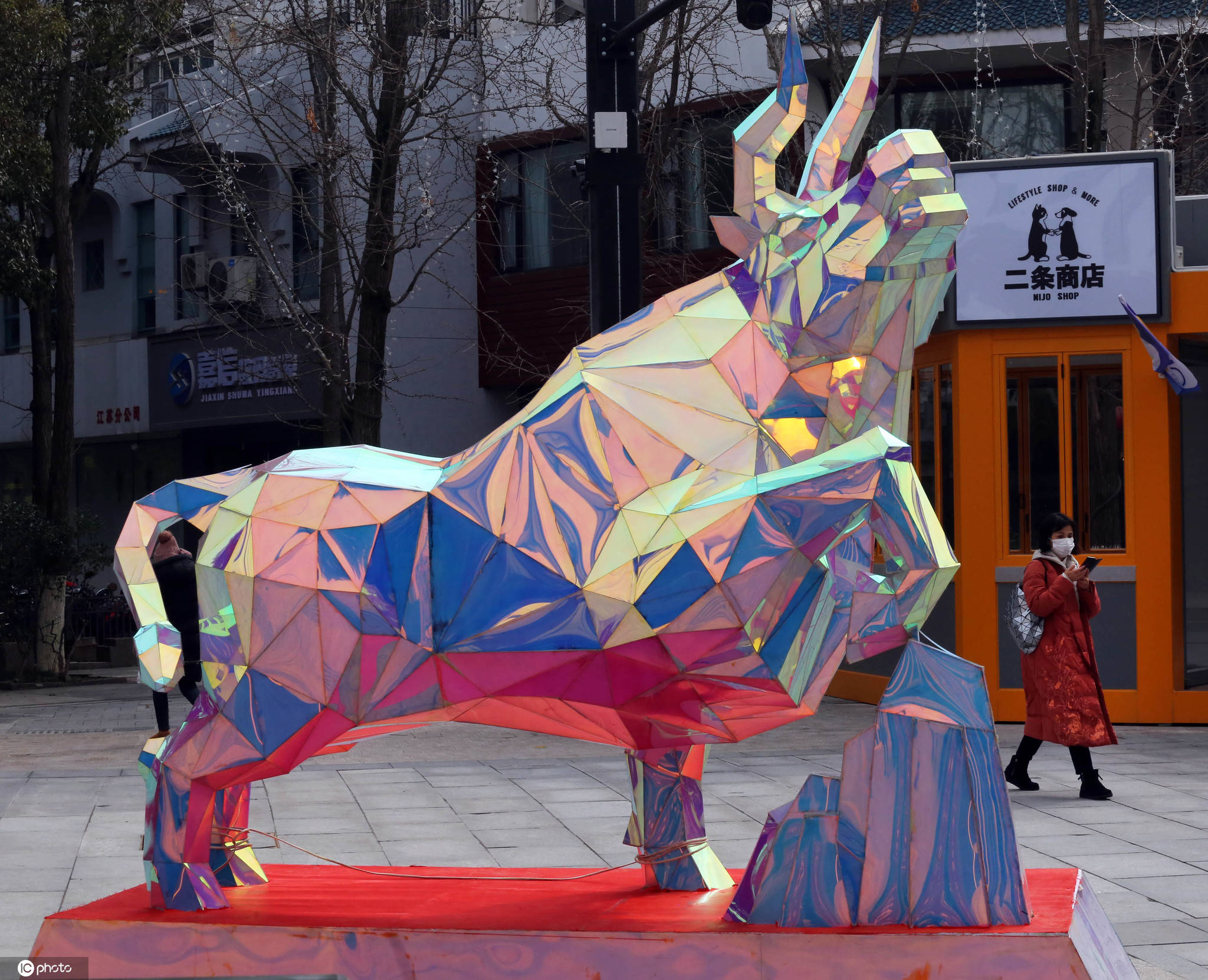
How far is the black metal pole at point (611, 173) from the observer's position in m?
6.98

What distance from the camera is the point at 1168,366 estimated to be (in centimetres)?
998

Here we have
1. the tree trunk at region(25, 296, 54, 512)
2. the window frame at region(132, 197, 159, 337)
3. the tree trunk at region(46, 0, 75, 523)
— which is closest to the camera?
the tree trunk at region(46, 0, 75, 523)

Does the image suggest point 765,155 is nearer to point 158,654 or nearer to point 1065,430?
point 158,654

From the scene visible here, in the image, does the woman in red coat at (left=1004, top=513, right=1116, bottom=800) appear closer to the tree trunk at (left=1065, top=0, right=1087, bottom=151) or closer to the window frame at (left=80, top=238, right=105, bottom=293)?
the tree trunk at (left=1065, top=0, right=1087, bottom=151)

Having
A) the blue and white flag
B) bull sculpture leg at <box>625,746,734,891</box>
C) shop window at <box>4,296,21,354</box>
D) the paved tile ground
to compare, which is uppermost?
shop window at <box>4,296,21,354</box>

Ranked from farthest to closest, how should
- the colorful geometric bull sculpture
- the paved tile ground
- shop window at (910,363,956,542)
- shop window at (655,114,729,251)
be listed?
shop window at (655,114,729,251) → shop window at (910,363,956,542) → the paved tile ground → the colorful geometric bull sculpture

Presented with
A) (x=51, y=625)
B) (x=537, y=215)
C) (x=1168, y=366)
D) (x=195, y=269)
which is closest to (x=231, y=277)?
(x=195, y=269)

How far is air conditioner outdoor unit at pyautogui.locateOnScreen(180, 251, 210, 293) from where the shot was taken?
2059 cm

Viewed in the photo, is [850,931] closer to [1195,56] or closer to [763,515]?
[763,515]

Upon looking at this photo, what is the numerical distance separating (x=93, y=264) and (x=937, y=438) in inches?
698

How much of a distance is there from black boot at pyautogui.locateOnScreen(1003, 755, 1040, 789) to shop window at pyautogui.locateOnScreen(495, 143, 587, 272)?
10.9m

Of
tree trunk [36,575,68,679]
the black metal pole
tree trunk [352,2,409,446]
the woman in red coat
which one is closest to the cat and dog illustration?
the woman in red coat

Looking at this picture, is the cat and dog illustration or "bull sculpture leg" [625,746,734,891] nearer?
"bull sculpture leg" [625,746,734,891]

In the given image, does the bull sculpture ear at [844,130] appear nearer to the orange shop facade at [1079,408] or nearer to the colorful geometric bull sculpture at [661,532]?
the colorful geometric bull sculpture at [661,532]
